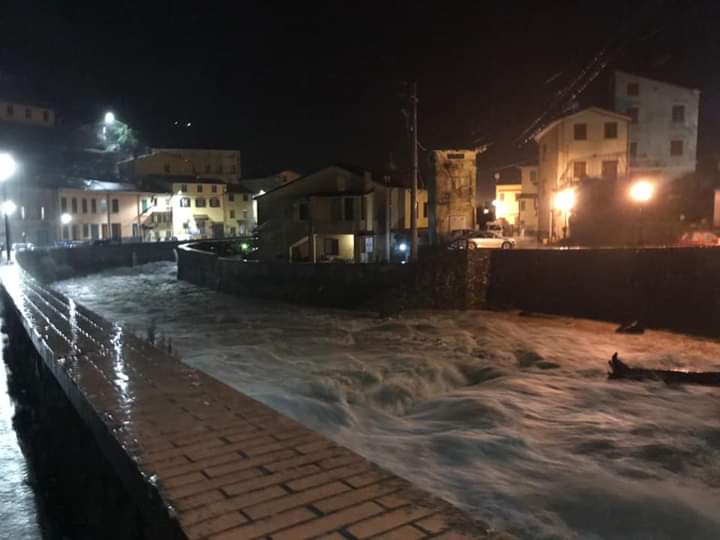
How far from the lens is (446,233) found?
145ft

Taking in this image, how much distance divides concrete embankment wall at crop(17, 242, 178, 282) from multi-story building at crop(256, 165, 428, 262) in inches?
515

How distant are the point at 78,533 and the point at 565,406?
9.60 meters

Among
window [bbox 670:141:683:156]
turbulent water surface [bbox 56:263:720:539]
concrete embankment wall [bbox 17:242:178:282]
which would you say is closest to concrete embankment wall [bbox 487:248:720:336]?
turbulent water surface [bbox 56:263:720:539]

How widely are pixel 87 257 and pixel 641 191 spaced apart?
3678cm

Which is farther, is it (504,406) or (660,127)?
(660,127)

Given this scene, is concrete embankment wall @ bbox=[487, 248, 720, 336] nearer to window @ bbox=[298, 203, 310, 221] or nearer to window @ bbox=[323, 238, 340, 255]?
window @ bbox=[323, 238, 340, 255]

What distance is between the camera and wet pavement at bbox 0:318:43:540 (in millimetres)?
6125

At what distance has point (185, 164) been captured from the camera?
70875 mm

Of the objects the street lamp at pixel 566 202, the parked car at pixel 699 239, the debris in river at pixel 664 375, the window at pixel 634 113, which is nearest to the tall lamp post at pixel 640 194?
the street lamp at pixel 566 202

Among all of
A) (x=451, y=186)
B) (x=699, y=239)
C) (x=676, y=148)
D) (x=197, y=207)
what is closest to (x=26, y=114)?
(x=197, y=207)

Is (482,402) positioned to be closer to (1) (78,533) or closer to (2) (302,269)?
(1) (78,533)

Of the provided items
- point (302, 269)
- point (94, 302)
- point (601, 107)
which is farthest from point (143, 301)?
point (601, 107)

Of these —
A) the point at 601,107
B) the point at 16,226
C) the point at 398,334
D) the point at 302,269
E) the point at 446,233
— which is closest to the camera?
the point at 398,334

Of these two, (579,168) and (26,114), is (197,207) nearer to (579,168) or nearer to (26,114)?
(26,114)
